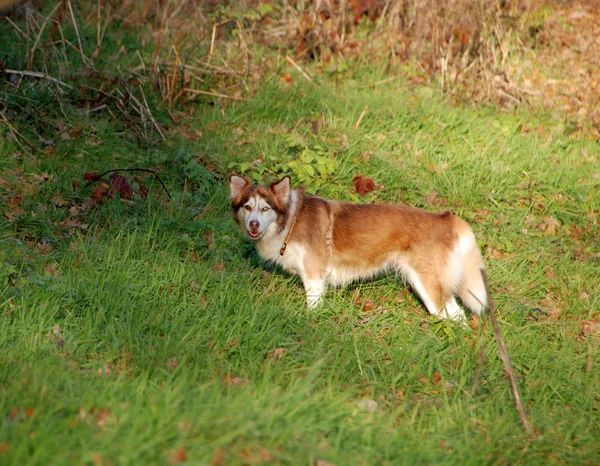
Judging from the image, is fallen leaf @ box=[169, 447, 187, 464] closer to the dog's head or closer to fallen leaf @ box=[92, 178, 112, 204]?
the dog's head

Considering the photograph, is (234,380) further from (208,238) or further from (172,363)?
(208,238)

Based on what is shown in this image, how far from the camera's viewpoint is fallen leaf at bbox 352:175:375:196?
25.8 ft

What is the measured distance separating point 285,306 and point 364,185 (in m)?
2.47

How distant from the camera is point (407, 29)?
35.7ft

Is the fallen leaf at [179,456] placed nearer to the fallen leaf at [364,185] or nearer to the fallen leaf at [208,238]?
the fallen leaf at [208,238]

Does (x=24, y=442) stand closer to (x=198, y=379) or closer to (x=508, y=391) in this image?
(x=198, y=379)

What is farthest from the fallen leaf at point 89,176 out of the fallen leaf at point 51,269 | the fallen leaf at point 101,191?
the fallen leaf at point 51,269

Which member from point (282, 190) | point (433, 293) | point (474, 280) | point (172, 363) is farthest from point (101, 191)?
point (474, 280)

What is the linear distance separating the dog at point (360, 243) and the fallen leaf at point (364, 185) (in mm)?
1487

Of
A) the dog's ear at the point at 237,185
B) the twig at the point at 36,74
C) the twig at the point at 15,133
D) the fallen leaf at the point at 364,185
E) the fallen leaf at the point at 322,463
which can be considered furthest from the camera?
the twig at the point at 36,74

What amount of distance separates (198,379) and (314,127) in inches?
198

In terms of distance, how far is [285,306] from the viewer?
5910mm

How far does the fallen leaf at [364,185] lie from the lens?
25.8 feet

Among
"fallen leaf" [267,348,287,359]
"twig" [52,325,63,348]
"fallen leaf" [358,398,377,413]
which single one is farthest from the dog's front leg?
"twig" [52,325,63,348]
